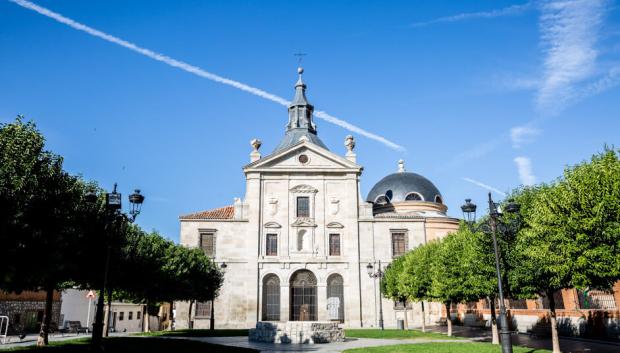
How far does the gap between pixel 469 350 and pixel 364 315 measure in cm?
2373

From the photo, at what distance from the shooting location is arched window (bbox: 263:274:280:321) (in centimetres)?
4147

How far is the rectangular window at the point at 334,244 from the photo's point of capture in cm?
4347

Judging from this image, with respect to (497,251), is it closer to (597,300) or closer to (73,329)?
(597,300)

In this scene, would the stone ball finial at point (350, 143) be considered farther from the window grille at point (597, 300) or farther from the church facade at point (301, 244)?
the window grille at point (597, 300)

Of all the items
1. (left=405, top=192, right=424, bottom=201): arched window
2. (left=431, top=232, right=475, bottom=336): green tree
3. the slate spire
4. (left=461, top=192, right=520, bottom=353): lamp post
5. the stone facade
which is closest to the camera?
(left=461, top=192, right=520, bottom=353): lamp post

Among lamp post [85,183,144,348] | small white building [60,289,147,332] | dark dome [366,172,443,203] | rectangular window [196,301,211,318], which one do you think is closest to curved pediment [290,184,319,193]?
rectangular window [196,301,211,318]

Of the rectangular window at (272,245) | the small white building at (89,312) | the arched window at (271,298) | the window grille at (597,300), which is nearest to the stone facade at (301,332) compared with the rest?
the window grille at (597,300)

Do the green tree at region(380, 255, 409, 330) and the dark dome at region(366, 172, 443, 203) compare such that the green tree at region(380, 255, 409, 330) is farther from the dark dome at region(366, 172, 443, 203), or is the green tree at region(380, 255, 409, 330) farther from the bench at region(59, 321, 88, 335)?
the bench at region(59, 321, 88, 335)

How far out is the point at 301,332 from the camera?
79.5 ft

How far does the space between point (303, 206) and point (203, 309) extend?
1317 centimetres

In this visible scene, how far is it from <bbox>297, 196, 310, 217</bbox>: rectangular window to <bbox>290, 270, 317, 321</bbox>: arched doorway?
542 centimetres

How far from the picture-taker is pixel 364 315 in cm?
4138

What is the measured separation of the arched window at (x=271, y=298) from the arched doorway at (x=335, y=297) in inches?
185

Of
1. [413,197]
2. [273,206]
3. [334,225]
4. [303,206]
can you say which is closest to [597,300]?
[334,225]
